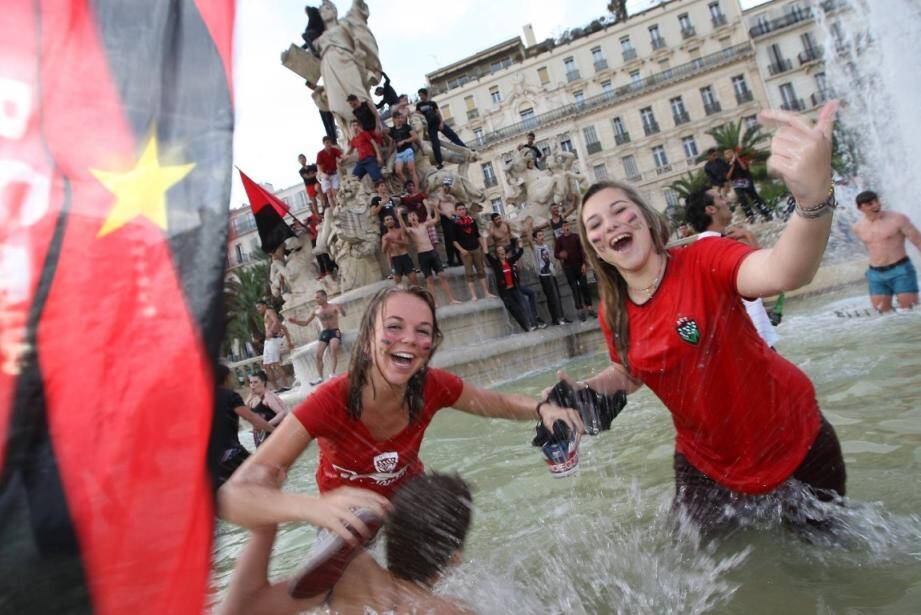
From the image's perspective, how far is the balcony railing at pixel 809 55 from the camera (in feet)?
Result: 170

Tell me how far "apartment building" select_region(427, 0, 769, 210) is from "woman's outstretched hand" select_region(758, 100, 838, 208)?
53386mm

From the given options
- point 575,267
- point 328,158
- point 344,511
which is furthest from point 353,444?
point 328,158

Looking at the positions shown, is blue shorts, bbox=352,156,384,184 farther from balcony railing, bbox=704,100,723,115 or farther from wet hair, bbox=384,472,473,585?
balcony railing, bbox=704,100,723,115

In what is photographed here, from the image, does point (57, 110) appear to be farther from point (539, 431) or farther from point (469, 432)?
point (469, 432)

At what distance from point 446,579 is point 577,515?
1.12 metres

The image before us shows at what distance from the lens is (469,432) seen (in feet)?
20.9

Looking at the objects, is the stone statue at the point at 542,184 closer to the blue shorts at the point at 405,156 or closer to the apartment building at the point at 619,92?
the blue shorts at the point at 405,156

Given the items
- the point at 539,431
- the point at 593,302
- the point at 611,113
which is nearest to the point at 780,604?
the point at 539,431

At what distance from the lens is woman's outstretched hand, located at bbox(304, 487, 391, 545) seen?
1.98 m

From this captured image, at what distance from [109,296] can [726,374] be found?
78.8 inches

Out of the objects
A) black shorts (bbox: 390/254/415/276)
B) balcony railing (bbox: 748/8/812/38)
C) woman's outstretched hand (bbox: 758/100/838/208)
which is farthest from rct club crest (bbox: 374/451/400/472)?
balcony railing (bbox: 748/8/812/38)

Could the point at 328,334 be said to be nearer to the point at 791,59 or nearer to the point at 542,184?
the point at 542,184

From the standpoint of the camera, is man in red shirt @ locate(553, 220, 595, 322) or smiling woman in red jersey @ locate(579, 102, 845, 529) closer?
smiling woman in red jersey @ locate(579, 102, 845, 529)

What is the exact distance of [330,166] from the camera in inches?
533
